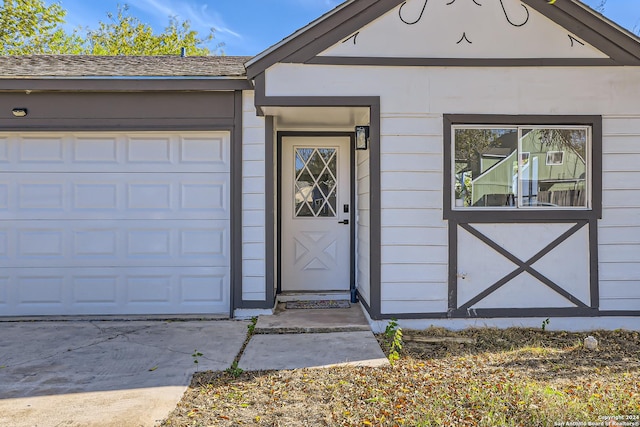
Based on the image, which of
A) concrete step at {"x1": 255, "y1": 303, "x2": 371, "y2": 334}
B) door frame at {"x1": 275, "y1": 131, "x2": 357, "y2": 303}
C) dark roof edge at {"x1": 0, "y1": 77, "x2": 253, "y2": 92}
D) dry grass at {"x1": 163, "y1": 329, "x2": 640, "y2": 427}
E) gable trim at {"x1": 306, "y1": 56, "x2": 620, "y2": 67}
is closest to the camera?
dry grass at {"x1": 163, "y1": 329, "x2": 640, "y2": 427}

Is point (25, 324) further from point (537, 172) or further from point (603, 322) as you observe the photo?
point (603, 322)

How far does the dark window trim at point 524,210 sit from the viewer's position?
5312 millimetres

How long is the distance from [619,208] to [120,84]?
609 cm

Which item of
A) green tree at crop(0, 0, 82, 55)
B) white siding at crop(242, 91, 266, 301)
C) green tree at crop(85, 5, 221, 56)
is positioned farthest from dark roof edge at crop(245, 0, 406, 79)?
green tree at crop(0, 0, 82, 55)

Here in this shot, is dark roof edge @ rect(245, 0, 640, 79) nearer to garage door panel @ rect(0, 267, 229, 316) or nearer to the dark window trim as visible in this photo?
the dark window trim

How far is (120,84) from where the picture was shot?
5.55 metres

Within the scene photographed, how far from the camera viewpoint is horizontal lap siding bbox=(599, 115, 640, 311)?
5.35 m

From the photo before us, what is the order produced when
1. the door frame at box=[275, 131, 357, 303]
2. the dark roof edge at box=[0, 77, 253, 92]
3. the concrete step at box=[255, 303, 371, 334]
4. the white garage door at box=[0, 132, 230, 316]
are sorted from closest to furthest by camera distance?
1. the concrete step at box=[255, 303, 371, 334]
2. the dark roof edge at box=[0, 77, 253, 92]
3. the white garage door at box=[0, 132, 230, 316]
4. the door frame at box=[275, 131, 357, 303]

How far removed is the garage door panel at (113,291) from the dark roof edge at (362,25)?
2698 millimetres

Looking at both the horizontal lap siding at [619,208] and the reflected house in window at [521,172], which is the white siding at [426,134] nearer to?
→ the horizontal lap siding at [619,208]

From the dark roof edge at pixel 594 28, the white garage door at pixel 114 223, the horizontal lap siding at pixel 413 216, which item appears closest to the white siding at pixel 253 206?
the white garage door at pixel 114 223

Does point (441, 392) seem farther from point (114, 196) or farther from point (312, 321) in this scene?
point (114, 196)

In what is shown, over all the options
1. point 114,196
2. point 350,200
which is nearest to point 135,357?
point 114,196

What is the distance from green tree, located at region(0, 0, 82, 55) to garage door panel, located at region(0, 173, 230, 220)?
534 inches
